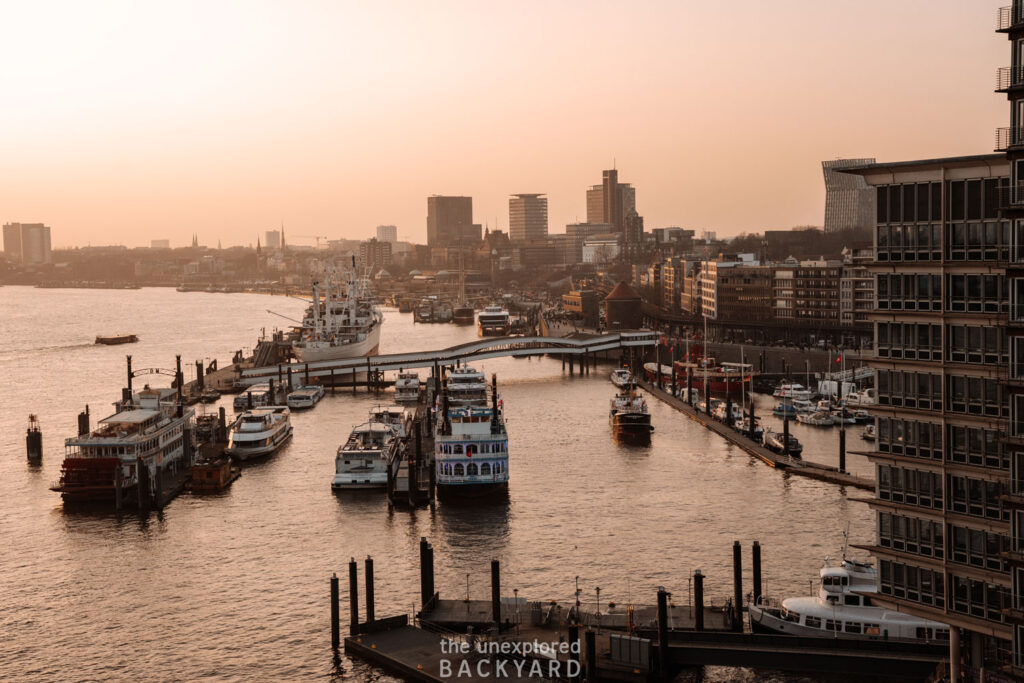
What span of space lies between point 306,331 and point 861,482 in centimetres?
7144

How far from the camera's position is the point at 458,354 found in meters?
81.6

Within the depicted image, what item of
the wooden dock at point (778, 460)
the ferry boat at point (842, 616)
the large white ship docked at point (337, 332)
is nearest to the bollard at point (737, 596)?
the ferry boat at point (842, 616)

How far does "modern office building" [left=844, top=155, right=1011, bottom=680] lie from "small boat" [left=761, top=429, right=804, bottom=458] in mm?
29500

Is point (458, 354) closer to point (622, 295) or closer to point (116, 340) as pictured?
point (622, 295)

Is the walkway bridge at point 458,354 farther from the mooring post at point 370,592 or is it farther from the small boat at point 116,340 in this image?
the mooring post at point 370,592

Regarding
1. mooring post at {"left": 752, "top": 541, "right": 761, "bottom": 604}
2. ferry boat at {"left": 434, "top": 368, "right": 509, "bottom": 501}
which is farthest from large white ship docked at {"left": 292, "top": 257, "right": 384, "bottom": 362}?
mooring post at {"left": 752, "top": 541, "right": 761, "bottom": 604}

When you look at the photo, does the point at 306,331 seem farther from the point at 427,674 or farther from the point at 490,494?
the point at 427,674

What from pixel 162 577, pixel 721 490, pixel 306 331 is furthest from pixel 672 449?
pixel 306 331

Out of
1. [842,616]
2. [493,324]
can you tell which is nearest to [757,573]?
[842,616]

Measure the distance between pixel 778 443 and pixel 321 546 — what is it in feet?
74.7

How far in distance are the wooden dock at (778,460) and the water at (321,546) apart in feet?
1.88

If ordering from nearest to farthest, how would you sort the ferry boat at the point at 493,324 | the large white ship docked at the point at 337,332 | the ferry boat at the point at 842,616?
the ferry boat at the point at 842,616 < the large white ship docked at the point at 337,332 < the ferry boat at the point at 493,324

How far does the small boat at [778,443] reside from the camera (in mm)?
49156

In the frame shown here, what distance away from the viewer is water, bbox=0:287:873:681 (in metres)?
27.5
